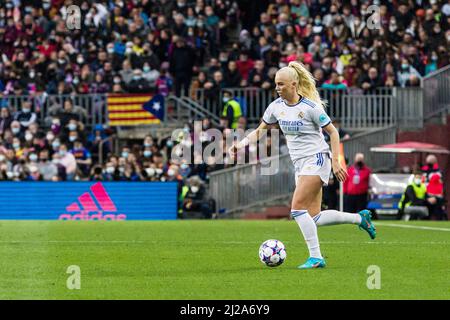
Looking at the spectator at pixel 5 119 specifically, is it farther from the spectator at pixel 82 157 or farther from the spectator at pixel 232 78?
the spectator at pixel 232 78

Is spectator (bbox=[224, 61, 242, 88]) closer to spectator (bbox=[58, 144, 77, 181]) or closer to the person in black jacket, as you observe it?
the person in black jacket

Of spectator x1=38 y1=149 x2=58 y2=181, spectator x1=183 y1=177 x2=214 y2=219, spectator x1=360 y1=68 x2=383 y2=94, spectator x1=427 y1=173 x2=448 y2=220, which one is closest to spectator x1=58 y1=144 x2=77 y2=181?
spectator x1=38 y1=149 x2=58 y2=181

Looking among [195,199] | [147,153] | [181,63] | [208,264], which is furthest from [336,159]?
[181,63]

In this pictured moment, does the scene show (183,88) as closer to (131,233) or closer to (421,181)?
(421,181)

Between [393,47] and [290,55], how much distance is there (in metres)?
2.96

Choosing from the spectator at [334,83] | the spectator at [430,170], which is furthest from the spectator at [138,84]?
the spectator at [430,170]

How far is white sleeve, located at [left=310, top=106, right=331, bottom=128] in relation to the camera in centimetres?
1456

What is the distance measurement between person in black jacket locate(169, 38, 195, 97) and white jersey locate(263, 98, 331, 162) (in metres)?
20.6

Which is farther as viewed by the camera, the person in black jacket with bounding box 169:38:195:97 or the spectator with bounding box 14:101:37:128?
the person in black jacket with bounding box 169:38:195:97

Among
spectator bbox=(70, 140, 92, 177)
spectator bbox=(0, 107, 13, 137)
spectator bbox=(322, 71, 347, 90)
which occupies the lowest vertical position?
spectator bbox=(70, 140, 92, 177)

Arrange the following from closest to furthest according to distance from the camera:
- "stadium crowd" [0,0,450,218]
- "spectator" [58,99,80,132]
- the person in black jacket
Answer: "stadium crowd" [0,0,450,218], "spectator" [58,99,80,132], the person in black jacket

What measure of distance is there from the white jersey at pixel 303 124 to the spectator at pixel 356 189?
15879 mm

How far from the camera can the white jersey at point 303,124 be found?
1460cm

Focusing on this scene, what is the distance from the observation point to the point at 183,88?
35.6 m
